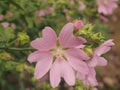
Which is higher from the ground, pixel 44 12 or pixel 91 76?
pixel 44 12

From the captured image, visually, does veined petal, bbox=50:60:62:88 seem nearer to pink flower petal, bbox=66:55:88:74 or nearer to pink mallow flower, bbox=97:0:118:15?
pink flower petal, bbox=66:55:88:74

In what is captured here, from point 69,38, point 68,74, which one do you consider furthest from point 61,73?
point 69,38

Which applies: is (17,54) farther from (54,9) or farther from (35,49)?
(35,49)

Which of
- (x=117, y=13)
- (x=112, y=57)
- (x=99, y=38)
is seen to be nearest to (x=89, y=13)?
(x=99, y=38)

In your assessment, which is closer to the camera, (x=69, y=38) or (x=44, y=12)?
(x=69, y=38)

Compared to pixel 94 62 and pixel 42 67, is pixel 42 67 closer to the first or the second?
pixel 42 67

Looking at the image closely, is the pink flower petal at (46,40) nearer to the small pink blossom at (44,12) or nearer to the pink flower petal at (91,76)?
the pink flower petal at (91,76)

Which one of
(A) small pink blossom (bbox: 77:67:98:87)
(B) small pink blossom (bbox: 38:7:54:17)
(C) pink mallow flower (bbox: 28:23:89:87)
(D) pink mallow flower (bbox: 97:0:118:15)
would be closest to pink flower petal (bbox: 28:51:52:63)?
(C) pink mallow flower (bbox: 28:23:89:87)
